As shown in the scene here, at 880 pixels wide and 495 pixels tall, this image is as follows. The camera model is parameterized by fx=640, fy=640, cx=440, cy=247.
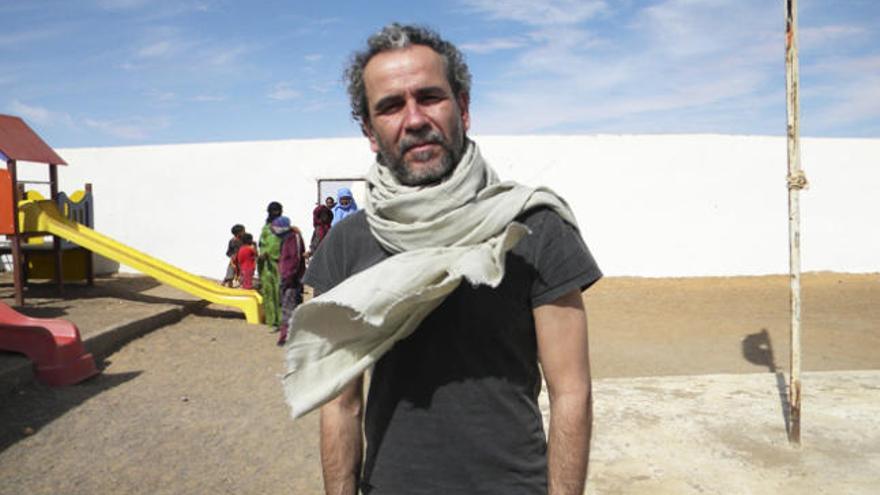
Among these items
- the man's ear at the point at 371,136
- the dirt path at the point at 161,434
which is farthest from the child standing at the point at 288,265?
the man's ear at the point at 371,136

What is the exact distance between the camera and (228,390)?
525cm

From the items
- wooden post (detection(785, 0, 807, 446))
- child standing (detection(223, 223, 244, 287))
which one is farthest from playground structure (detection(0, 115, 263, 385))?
wooden post (detection(785, 0, 807, 446))

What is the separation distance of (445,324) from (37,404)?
4464mm

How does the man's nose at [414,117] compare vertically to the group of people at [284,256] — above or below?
above

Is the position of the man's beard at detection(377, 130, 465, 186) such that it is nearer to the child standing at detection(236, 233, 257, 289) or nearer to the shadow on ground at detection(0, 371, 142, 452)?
the shadow on ground at detection(0, 371, 142, 452)

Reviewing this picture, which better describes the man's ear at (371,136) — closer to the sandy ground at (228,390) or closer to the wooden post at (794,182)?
the sandy ground at (228,390)

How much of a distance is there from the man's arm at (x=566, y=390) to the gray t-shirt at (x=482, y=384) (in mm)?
41

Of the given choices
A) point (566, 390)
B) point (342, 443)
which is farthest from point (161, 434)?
point (566, 390)

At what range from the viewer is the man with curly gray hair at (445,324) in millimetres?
1268

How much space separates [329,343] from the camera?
4.45 feet

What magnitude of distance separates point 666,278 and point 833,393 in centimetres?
874

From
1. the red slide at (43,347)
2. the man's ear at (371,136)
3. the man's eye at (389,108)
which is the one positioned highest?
the man's eye at (389,108)

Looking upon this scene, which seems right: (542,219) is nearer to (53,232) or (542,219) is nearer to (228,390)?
(228,390)

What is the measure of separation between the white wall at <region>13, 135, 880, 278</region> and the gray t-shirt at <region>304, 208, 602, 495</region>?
11.0 m
